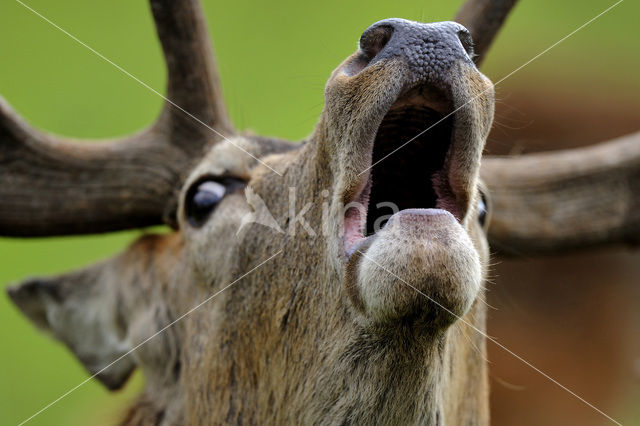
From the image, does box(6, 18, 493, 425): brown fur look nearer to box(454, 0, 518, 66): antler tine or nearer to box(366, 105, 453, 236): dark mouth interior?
box(366, 105, 453, 236): dark mouth interior

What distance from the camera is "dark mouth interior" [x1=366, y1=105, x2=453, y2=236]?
264cm

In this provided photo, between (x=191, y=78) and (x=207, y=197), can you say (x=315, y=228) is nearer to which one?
(x=207, y=197)

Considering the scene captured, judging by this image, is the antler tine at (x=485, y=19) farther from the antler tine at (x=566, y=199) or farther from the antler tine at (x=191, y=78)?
the antler tine at (x=191, y=78)

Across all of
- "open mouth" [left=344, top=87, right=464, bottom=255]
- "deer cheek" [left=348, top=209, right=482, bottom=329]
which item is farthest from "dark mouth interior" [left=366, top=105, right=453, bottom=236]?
"deer cheek" [left=348, top=209, right=482, bottom=329]

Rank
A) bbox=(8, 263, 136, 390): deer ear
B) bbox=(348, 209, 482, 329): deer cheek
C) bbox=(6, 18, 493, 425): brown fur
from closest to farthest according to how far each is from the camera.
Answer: bbox=(348, 209, 482, 329): deer cheek → bbox=(6, 18, 493, 425): brown fur → bbox=(8, 263, 136, 390): deer ear

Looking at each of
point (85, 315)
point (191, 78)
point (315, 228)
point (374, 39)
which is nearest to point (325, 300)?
point (315, 228)

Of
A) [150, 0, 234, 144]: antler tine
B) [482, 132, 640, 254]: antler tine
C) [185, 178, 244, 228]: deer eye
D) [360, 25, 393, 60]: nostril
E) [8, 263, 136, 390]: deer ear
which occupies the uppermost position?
[360, 25, 393, 60]: nostril

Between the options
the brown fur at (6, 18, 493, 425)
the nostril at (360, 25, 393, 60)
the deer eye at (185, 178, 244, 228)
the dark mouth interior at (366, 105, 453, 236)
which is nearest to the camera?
the brown fur at (6, 18, 493, 425)

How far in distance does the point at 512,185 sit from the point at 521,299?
1.54 m

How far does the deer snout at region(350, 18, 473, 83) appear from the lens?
2.43 m

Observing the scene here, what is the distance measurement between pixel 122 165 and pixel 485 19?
2026mm

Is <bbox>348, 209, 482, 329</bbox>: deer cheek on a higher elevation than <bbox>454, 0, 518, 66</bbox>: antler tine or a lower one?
lower

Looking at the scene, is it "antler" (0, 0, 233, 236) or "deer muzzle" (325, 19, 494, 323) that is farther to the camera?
"antler" (0, 0, 233, 236)

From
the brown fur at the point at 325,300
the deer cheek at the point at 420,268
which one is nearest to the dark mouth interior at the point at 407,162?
the brown fur at the point at 325,300
